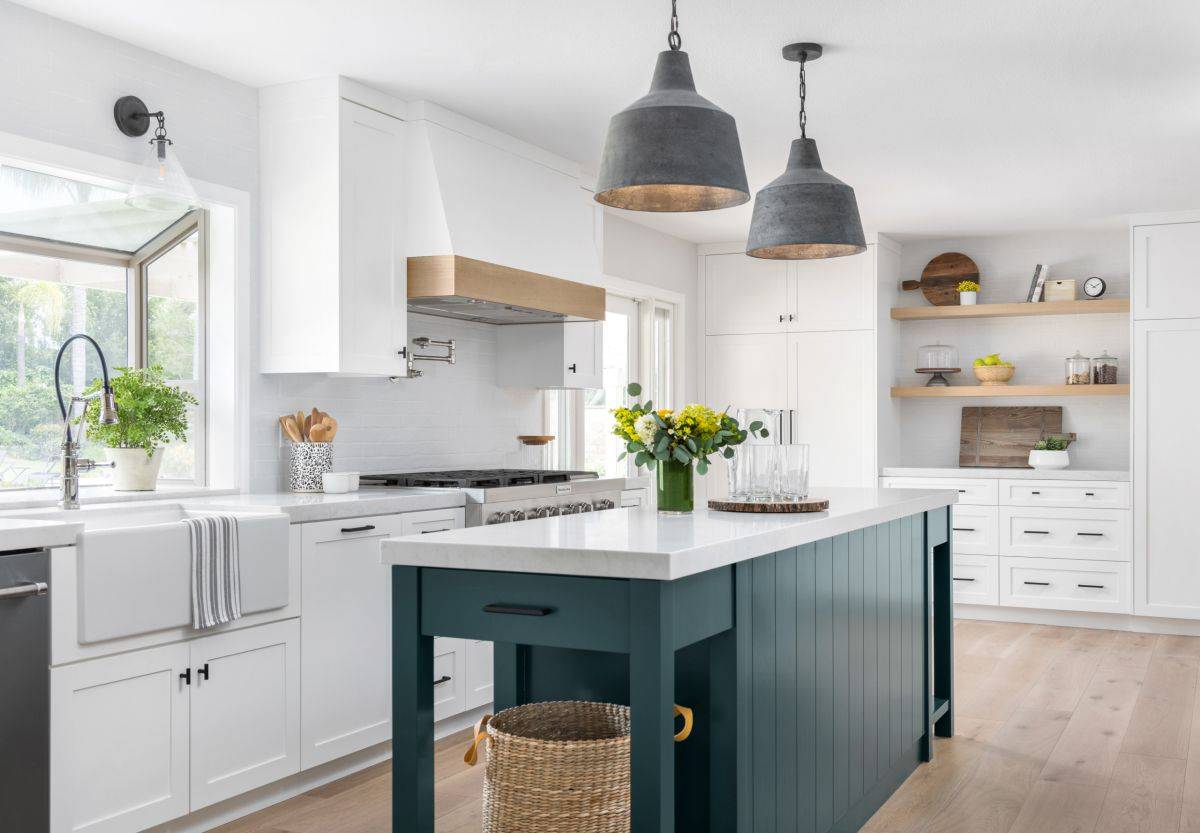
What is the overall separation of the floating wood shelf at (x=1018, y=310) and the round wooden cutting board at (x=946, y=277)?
13cm

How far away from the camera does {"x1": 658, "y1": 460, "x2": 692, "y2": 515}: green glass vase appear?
10.2 feet

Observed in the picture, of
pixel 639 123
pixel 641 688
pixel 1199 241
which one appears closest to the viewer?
pixel 641 688

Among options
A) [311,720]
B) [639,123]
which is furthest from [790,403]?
[639,123]

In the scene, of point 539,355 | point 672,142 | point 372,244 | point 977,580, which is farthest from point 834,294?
point 672,142

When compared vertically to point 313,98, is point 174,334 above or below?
below

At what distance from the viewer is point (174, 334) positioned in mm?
4082

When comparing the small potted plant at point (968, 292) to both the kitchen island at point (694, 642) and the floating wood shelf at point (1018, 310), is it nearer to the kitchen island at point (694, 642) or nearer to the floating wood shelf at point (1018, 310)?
the floating wood shelf at point (1018, 310)

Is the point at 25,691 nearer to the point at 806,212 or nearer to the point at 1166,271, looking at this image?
the point at 806,212

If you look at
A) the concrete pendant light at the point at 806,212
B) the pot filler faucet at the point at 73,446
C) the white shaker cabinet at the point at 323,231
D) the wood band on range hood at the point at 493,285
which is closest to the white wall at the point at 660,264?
the wood band on range hood at the point at 493,285

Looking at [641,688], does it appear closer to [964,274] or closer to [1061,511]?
[1061,511]

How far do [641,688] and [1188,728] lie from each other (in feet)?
10.7

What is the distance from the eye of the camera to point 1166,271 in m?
6.28

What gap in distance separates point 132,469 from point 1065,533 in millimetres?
5173

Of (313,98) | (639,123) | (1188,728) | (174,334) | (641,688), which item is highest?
(313,98)
